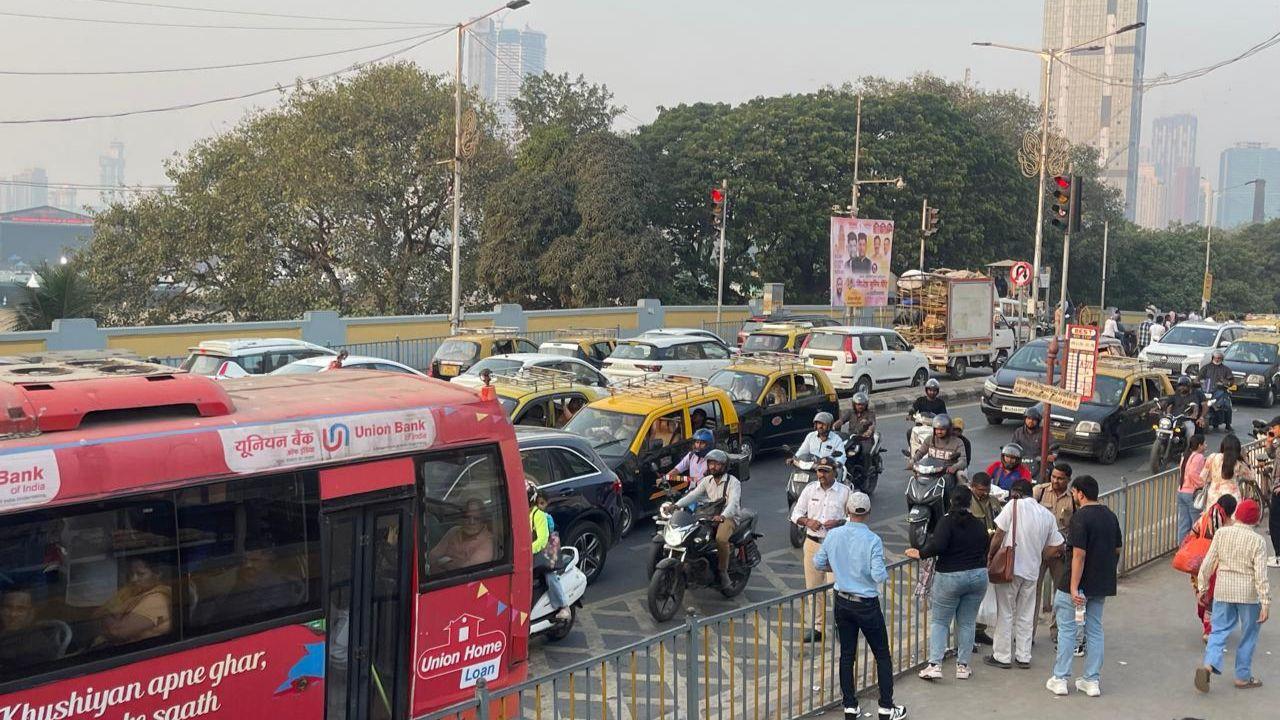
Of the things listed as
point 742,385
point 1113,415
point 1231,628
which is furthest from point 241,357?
point 1231,628

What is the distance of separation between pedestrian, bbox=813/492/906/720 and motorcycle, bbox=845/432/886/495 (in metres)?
7.08

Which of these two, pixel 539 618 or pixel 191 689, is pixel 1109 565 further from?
pixel 191 689

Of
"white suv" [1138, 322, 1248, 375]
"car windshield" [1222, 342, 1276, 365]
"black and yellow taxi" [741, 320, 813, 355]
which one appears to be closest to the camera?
"car windshield" [1222, 342, 1276, 365]

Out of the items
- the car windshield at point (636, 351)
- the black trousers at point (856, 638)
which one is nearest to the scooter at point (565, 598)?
the black trousers at point (856, 638)

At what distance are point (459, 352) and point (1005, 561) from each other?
15.6 meters

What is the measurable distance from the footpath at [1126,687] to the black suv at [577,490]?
12.2 ft

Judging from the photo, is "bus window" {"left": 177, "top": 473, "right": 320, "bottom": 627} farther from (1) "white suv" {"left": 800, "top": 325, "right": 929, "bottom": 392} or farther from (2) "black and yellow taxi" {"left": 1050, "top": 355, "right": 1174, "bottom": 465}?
(1) "white suv" {"left": 800, "top": 325, "right": 929, "bottom": 392}

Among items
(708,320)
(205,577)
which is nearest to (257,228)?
(708,320)

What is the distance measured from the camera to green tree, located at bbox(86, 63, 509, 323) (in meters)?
38.2

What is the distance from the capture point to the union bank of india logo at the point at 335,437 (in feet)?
23.1

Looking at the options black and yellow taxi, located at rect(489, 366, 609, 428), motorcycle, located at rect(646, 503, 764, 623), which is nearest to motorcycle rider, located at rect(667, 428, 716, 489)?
motorcycle, located at rect(646, 503, 764, 623)

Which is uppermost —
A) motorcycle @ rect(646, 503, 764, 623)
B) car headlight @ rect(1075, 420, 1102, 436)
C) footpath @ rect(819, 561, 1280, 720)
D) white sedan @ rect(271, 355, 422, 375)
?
white sedan @ rect(271, 355, 422, 375)

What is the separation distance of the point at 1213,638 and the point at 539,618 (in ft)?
17.2

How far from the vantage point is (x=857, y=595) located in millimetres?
7746
